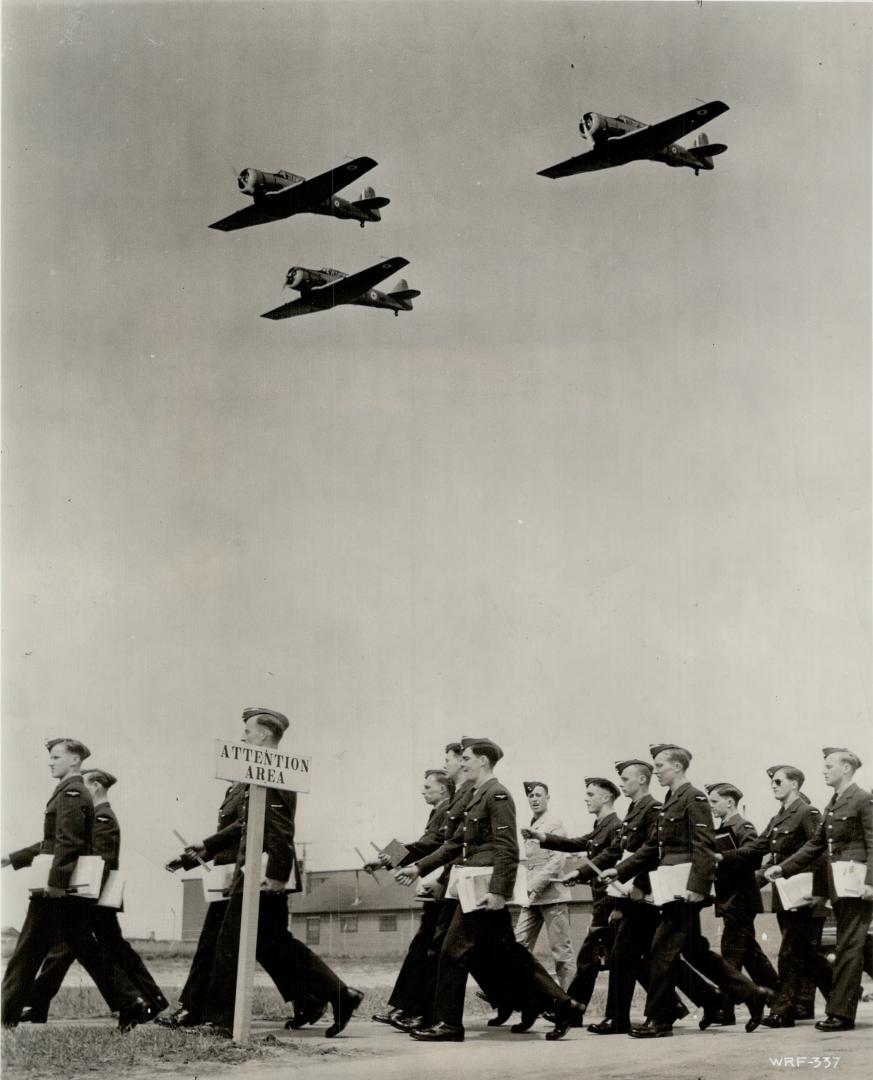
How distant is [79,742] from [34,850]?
0.68 metres

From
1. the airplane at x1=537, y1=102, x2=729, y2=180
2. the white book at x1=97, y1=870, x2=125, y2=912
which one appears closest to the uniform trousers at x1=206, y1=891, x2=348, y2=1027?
the white book at x1=97, y1=870, x2=125, y2=912

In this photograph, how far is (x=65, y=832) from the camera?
7.81 m

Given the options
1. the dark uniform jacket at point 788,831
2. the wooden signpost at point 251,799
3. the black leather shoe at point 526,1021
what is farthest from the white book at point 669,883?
the wooden signpost at point 251,799

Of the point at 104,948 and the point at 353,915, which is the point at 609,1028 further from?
the point at 353,915

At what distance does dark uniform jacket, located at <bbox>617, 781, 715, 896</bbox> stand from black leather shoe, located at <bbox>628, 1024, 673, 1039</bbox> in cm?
81

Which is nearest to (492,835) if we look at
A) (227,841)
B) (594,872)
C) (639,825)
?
(639,825)

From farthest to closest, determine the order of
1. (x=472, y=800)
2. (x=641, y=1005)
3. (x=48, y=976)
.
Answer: (x=641, y=1005)
(x=472, y=800)
(x=48, y=976)

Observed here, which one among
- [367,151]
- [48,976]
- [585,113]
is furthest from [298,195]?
[48,976]

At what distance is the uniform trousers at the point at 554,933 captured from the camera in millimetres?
9789

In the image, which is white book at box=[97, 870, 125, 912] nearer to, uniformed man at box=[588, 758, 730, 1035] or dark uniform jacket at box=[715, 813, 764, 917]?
uniformed man at box=[588, 758, 730, 1035]

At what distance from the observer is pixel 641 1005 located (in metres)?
10.2

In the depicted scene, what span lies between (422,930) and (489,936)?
36.4 inches

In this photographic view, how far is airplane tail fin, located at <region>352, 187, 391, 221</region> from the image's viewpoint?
12.8 meters

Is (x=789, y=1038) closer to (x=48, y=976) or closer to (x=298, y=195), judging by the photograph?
(x=48, y=976)
